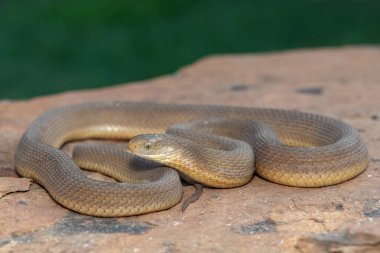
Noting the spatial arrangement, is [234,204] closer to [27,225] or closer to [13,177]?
[27,225]

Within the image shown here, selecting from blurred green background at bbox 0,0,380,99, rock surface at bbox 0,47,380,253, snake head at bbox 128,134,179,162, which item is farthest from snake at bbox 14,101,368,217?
blurred green background at bbox 0,0,380,99

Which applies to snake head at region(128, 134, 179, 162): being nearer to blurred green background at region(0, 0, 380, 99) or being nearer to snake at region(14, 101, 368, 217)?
snake at region(14, 101, 368, 217)

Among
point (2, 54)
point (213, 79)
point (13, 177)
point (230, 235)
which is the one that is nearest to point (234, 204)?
point (230, 235)

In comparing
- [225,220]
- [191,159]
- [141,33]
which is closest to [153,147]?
[191,159]

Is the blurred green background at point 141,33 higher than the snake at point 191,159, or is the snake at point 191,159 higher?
the snake at point 191,159

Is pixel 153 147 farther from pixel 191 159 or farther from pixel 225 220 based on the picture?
pixel 225 220

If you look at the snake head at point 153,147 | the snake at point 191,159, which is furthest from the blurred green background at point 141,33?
the snake head at point 153,147

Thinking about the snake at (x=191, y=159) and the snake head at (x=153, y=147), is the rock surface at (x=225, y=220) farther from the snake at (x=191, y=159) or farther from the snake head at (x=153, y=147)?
the snake head at (x=153, y=147)
